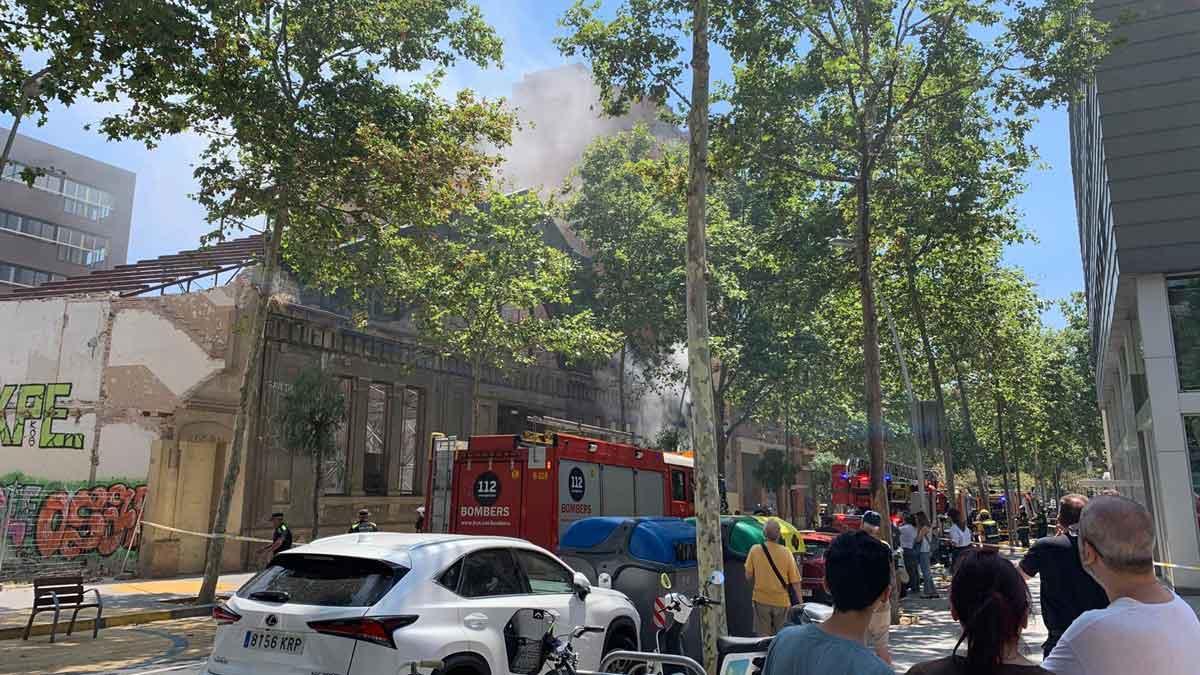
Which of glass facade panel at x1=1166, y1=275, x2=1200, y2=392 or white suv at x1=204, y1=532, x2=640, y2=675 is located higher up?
glass facade panel at x1=1166, y1=275, x2=1200, y2=392

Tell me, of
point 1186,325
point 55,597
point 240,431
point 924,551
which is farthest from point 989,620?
point 924,551

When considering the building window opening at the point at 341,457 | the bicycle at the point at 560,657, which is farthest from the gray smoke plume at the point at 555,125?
the bicycle at the point at 560,657

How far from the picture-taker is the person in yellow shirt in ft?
27.8

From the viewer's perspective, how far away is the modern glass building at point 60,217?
56.4m

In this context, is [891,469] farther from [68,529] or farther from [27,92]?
[27,92]

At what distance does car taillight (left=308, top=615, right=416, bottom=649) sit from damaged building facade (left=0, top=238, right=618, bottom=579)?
46.1ft

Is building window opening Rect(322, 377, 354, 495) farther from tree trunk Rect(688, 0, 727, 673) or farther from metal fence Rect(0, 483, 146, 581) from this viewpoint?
tree trunk Rect(688, 0, 727, 673)

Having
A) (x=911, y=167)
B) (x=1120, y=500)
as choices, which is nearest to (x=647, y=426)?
(x=911, y=167)

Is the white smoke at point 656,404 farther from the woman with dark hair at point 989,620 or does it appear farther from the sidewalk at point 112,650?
the woman with dark hair at point 989,620

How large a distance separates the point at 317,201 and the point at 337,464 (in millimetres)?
10125

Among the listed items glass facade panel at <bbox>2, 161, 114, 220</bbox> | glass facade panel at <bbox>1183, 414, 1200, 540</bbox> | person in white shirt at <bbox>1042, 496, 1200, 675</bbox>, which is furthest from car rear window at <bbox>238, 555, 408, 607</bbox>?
glass facade panel at <bbox>2, 161, 114, 220</bbox>

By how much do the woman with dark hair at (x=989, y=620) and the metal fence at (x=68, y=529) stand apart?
→ 18.7m

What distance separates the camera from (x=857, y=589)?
2668 millimetres

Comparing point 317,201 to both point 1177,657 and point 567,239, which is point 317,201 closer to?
point 1177,657
